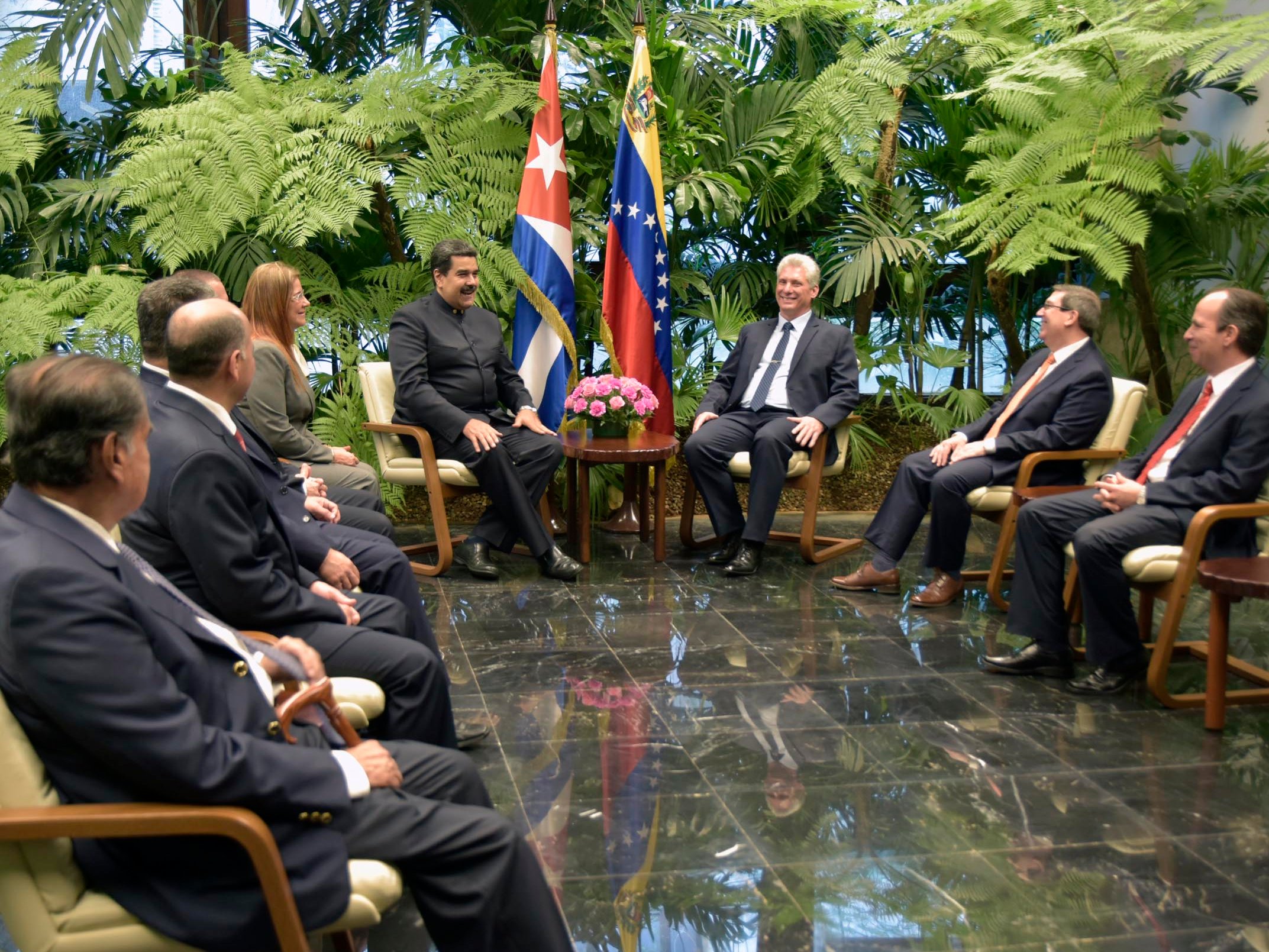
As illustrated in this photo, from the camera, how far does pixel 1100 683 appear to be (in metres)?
3.86

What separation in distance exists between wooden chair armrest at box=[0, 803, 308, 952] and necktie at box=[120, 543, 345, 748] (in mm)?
406

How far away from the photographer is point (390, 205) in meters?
6.70

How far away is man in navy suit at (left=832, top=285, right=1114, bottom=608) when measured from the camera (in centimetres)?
474

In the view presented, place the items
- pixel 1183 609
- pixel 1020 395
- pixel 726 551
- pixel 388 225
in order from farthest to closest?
pixel 388 225 < pixel 726 551 < pixel 1020 395 < pixel 1183 609

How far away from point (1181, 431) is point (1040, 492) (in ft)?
1.78

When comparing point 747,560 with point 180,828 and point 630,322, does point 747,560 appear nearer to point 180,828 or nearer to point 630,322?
point 630,322

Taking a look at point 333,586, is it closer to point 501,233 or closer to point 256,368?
point 256,368

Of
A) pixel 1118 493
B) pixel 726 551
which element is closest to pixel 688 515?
pixel 726 551

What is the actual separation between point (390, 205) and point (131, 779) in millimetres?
5461

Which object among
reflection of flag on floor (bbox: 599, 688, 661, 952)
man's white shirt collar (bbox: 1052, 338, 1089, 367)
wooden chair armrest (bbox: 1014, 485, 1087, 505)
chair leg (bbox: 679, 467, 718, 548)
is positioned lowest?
reflection of flag on floor (bbox: 599, 688, 661, 952)

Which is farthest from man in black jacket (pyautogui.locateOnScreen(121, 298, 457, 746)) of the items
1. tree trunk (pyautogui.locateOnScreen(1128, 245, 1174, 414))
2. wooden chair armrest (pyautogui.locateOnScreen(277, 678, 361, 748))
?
tree trunk (pyautogui.locateOnScreen(1128, 245, 1174, 414))

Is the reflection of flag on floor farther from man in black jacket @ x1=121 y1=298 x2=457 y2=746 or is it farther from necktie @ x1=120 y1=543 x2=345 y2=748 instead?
necktie @ x1=120 y1=543 x2=345 y2=748

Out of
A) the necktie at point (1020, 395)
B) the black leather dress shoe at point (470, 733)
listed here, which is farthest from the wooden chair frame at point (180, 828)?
the necktie at point (1020, 395)

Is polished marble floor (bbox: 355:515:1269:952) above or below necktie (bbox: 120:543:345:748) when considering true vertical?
below
